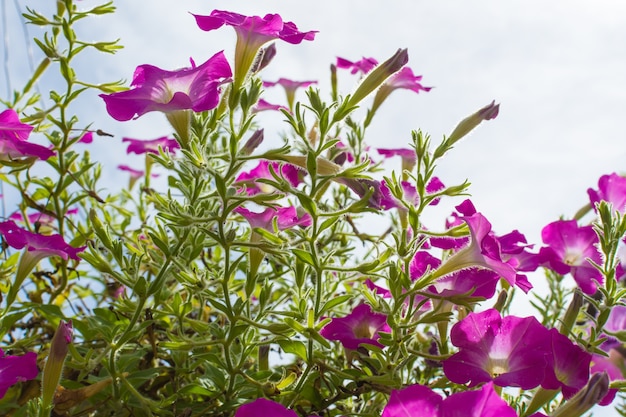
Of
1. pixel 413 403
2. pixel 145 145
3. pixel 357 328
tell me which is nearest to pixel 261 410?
pixel 413 403

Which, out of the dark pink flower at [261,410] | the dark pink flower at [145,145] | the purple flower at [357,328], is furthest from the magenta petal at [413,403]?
the dark pink flower at [145,145]

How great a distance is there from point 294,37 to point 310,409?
678 mm

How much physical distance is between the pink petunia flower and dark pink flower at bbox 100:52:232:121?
0.04 m

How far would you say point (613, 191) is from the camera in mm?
1364

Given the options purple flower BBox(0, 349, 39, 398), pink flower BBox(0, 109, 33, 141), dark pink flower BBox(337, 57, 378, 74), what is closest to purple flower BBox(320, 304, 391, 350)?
purple flower BBox(0, 349, 39, 398)

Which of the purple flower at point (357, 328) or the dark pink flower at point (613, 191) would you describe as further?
the dark pink flower at point (613, 191)

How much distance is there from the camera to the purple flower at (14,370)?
1.04 meters

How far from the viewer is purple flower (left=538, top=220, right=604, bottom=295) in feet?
4.15

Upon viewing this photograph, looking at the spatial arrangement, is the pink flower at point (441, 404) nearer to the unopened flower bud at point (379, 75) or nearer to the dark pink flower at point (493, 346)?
the dark pink flower at point (493, 346)

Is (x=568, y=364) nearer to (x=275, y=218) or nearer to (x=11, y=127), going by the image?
(x=275, y=218)

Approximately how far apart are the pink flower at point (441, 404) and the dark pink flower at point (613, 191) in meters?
0.68

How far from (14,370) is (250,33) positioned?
0.61 m

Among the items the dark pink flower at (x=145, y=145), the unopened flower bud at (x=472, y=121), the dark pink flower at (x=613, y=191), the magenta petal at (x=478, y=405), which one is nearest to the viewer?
the magenta petal at (x=478, y=405)

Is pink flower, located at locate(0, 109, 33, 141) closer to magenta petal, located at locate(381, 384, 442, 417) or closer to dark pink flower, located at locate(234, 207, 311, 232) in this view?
dark pink flower, located at locate(234, 207, 311, 232)
